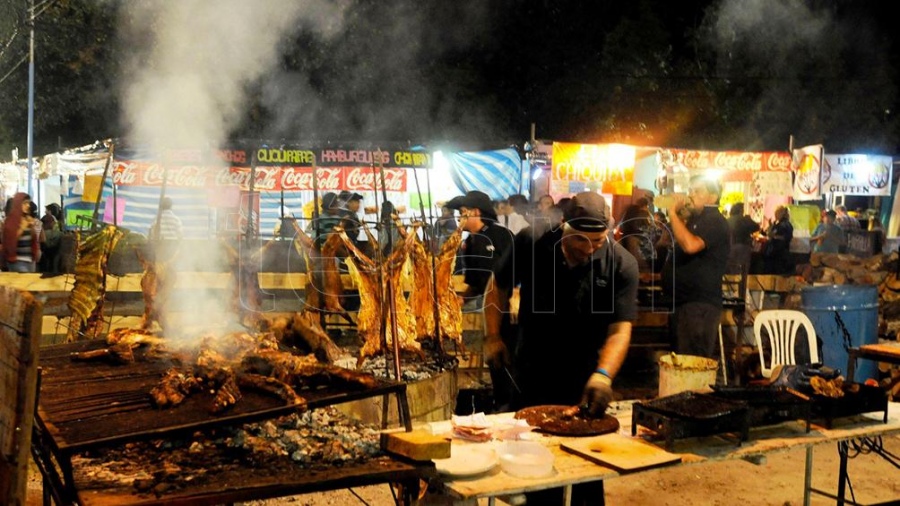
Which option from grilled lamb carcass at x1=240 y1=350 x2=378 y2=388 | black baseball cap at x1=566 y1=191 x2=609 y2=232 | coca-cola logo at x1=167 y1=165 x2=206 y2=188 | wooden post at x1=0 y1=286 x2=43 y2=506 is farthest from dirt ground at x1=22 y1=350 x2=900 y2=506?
coca-cola logo at x1=167 y1=165 x2=206 y2=188

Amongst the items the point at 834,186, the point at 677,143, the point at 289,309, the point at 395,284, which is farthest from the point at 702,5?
the point at 395,284

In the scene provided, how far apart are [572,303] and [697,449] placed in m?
1.19

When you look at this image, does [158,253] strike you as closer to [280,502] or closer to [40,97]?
[280,502]

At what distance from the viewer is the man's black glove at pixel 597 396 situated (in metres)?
3.75

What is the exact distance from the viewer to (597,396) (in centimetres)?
376

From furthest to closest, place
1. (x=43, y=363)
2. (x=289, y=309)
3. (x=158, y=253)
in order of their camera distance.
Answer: (x=289, y=309)
(x=158, y=253)
(x=43, y=363)

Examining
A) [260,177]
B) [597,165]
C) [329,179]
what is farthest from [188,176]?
[597,165]

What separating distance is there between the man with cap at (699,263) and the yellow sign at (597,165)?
21.2ft

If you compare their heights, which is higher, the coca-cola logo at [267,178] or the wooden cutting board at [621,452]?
the coca-cola logo at [267,178]

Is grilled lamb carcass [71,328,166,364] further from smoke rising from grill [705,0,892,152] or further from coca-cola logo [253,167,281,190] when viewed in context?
smoke rising from grill [705,0,892,152]

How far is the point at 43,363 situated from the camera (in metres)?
4.14

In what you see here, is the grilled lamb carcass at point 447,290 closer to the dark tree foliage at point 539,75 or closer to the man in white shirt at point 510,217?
the man in white shirt at point 510,217

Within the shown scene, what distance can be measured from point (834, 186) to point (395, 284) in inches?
525

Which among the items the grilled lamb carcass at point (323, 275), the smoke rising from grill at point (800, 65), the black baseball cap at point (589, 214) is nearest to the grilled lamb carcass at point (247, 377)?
the black baseball cap at point (589, 214)
